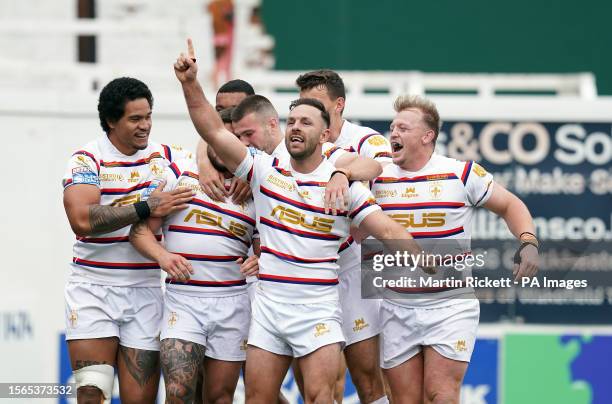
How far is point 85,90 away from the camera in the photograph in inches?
430

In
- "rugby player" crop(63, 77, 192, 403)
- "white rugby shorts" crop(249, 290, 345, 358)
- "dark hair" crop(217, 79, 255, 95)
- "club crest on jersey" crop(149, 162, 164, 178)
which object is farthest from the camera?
"dark hair" crop(217, 79, 255, 95)

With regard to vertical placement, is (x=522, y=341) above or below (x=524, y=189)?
below

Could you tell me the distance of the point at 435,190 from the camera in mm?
7461

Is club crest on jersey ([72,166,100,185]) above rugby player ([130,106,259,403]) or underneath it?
above

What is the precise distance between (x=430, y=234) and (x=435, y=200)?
0.65 ft

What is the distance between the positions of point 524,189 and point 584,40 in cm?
526

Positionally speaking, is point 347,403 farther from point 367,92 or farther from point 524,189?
point 367,92

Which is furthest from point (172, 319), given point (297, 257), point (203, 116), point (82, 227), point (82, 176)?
point (203, 116)

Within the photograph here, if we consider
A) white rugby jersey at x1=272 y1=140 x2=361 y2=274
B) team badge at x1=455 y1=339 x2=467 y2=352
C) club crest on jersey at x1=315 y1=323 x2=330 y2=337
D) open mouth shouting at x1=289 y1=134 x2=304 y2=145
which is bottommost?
team badge at x1=455 y1=339 x2=467 y2=352

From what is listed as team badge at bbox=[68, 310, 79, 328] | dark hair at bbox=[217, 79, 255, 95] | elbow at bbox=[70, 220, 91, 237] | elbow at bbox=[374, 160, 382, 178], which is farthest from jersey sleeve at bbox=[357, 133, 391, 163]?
team badge at bbox=[68, 310, 79, 328]

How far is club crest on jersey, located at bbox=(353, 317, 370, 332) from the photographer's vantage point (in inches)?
306

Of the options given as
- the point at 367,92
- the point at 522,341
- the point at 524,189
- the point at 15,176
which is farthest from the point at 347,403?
the point at 367,92

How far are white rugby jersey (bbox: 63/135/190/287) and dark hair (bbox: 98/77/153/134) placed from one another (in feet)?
0.65

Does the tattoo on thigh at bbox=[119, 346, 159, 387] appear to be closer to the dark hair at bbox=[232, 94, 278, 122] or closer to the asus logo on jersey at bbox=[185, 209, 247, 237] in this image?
the asus logo on jersey at bbox=[185, 209, 247, 237]
